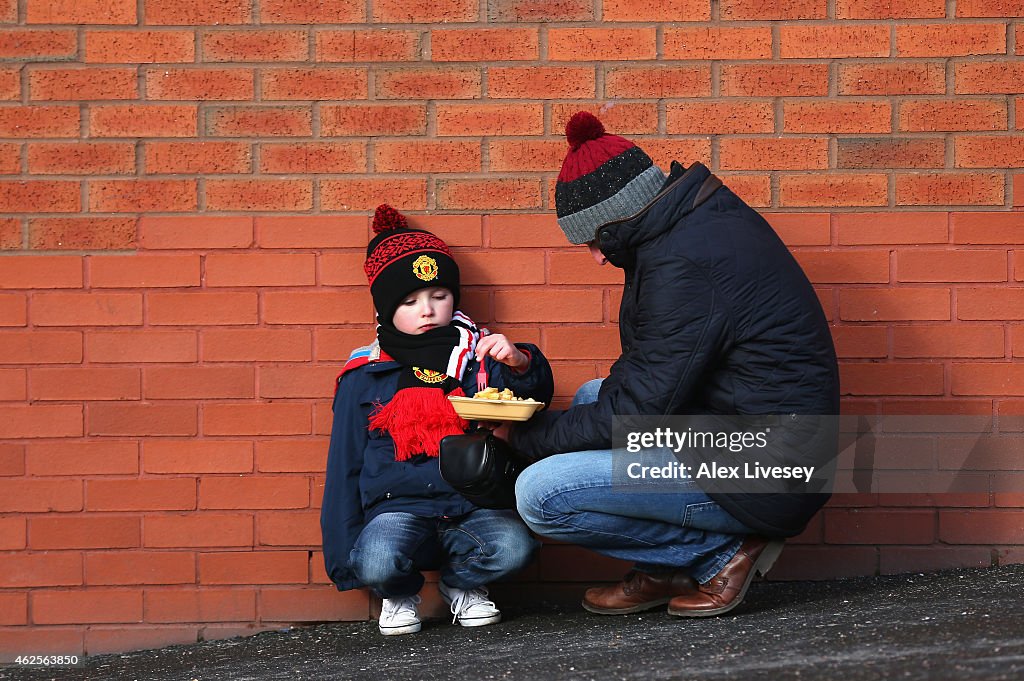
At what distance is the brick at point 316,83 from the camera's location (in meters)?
3.85

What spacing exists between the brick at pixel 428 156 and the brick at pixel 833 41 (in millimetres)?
1102

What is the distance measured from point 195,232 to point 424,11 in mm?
1078

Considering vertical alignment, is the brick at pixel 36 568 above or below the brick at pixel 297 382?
below

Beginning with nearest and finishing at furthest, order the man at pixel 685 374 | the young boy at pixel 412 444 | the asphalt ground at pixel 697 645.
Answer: the asphalt ground at pixel 697 645 → the man at pixel 685 374 → the young boy at pixel 412 444

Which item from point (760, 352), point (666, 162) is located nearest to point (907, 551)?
point (760, 352)

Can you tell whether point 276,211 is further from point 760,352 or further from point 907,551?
point 907,551

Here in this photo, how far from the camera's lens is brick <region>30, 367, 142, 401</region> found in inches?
Result: 153

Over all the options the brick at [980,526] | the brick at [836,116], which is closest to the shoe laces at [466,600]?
the brick at [980,526]

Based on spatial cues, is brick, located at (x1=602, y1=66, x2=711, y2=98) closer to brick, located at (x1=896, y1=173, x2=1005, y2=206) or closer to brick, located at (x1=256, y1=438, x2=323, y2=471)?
brick, located at (x1=896, y1=173, x2=1005, y2=206)

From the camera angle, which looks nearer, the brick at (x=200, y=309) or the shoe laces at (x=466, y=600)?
the shoe laces at (x=466, y=600)

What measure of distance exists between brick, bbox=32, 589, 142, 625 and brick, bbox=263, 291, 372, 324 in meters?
1.08

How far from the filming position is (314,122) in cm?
387

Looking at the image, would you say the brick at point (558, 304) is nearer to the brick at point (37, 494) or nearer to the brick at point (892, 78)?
the brick at point (892, 78)

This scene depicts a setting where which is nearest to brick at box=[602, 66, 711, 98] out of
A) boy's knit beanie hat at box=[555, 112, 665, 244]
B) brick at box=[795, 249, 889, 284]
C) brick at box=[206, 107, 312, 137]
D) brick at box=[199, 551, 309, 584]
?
boy's knit beanie hat at box=[555, 112, 665, 244]
